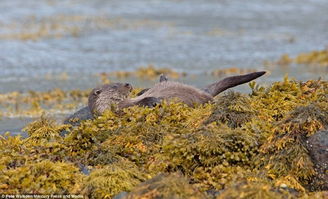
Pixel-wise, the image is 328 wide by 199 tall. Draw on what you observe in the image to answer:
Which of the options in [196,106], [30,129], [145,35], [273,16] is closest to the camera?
[30,129]

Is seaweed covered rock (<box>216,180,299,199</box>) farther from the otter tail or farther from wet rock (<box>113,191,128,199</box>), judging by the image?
the otter tail

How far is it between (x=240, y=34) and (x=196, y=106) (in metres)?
13.1

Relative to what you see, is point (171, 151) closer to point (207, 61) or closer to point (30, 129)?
point (30, 129)

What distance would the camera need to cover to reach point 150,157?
5.69 metres

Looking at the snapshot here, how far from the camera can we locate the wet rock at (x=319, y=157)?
16.9ft

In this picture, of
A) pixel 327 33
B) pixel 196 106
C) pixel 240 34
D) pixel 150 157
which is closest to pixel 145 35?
pixel 240 34

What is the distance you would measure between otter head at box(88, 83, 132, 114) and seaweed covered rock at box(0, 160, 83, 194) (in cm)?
225

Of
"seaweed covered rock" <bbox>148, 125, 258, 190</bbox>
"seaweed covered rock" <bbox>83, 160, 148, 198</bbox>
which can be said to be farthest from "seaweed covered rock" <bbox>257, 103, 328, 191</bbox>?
"seaweed covered rock" <bbox>83, 160, 148, 198</bbox>

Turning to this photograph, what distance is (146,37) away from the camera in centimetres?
1898

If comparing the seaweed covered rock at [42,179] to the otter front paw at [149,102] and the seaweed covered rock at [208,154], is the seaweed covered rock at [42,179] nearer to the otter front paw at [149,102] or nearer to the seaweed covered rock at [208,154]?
the seaweed covered rock at [208,154]

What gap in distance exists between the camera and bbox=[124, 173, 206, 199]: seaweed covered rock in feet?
15.1

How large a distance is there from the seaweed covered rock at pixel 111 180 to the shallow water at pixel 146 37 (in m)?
3.71

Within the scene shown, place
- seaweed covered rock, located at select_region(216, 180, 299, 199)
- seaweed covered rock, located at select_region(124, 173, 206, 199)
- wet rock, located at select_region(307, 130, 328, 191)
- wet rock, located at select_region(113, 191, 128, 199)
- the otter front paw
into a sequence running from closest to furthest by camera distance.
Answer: seaweed covered rock, located at select_region(216, 180, 299, 199) → seaweed covered rock, located at select_region(124, 173, 206, 199) → wet rock, located at select_region(113, 191, 128, 199) → wet rock, located at select_region(307, 130, 328, 191) → the otter front paw

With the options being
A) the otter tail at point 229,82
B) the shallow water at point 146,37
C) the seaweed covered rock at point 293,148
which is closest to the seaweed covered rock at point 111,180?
the seaweed covered rock at point 293,148
